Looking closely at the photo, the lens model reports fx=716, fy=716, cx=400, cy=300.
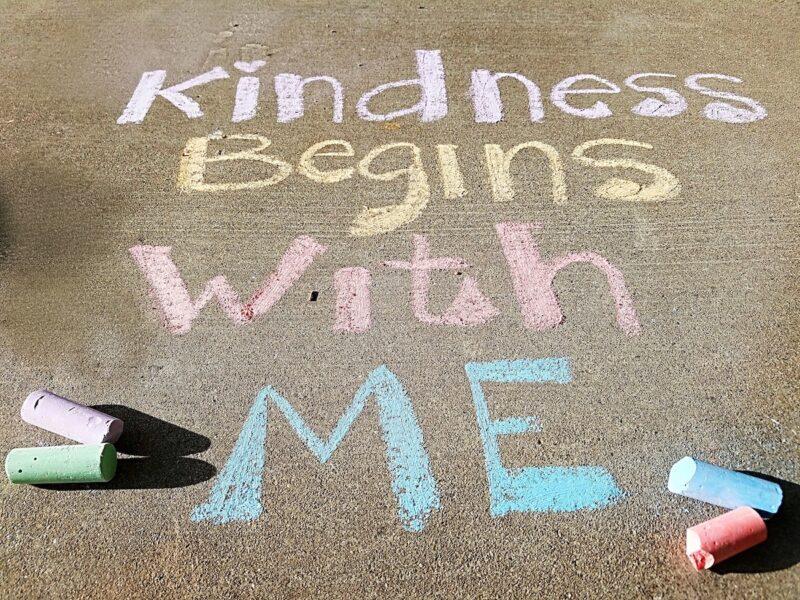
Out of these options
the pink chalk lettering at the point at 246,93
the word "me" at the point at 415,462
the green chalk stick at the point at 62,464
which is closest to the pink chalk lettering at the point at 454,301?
the word "me" at the point at 415,462

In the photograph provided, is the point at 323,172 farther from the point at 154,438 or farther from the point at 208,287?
the point at 154,438

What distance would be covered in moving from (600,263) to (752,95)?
2186 mm

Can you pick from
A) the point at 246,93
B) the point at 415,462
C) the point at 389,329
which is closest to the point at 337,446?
the point at 415,462

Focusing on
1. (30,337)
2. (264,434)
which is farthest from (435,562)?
(30,337)

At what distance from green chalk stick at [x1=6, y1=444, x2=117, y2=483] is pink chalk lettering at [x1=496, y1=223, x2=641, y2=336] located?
2.02 meters

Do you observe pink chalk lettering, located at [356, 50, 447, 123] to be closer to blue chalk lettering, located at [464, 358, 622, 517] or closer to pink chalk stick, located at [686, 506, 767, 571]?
blue chalk lettering, located at [464, 358, 622, 517]

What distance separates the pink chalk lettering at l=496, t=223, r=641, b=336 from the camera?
3553 millimetres

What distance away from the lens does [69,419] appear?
10.1 feet

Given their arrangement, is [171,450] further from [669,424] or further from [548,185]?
[548,185]

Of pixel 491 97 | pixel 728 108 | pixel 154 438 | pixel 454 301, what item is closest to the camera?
pixel 154 438

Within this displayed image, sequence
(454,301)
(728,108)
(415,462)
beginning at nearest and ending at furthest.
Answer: (415,462) → (454,301) → (728,108)

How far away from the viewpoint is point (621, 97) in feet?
16.3

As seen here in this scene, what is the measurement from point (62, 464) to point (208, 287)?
3.91 feet

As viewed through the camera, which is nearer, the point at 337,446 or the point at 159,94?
the point at 337,446
